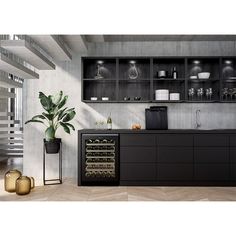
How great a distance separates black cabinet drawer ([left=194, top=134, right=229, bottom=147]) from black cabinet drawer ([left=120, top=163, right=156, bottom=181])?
2.81ft

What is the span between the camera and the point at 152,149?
464cm

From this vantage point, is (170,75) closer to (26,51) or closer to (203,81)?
(203,81)

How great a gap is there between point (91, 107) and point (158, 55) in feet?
5.33

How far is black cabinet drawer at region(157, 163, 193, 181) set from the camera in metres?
4.62

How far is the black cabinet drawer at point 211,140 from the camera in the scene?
15.2 ft

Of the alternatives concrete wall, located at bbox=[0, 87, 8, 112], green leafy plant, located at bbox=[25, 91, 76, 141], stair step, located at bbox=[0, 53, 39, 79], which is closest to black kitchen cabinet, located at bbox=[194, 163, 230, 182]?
green leafy plant, located at bbox=[25, 91, 76, 141]

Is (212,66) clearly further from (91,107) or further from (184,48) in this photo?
(91,107)

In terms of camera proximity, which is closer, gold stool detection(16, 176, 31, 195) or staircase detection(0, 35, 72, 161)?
staircase detection(0, 35, 72, 161)

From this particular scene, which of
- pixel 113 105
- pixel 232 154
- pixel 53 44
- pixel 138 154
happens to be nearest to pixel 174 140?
pixel 138 154

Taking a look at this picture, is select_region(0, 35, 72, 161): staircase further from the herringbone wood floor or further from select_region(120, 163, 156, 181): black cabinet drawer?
select_region(120, 163, 156, 181): black cabinet drawer

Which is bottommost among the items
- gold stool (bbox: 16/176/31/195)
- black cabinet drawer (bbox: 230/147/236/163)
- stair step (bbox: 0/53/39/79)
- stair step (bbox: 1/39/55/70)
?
gold stool (bbox: 16/176/31/195)

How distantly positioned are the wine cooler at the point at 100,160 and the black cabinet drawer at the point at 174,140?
741mm
